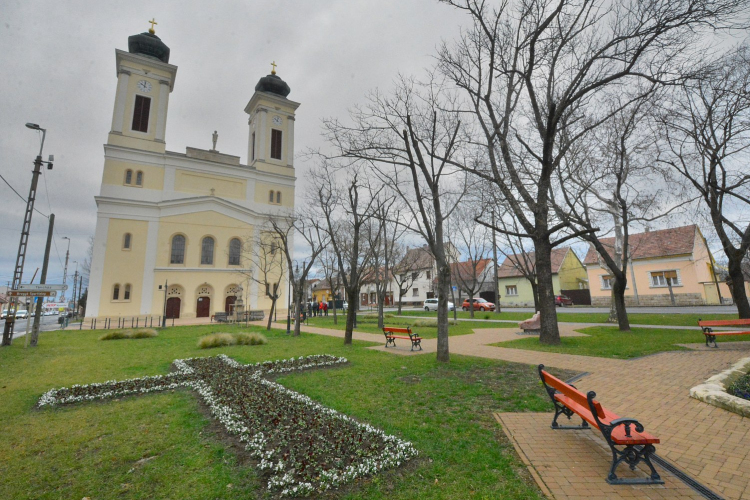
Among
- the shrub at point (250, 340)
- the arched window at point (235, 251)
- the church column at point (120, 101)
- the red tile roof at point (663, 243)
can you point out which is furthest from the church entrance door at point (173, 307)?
the red tile roof at point (663, 243)

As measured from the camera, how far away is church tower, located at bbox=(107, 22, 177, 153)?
33.8 meters

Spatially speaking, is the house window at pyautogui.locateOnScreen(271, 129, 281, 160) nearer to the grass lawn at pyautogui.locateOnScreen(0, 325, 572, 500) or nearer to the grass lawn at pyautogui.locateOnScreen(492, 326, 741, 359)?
the grass lawn at pyautogui.locateOnScreen(0, 325, 572, 500)

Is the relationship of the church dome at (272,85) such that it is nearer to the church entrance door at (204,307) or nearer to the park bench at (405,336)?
the church entrance door at (204,307)

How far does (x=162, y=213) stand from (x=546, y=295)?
115 ft

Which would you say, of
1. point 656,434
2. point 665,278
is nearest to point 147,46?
point 656,434

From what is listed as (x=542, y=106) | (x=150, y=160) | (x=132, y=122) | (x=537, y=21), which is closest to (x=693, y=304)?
(x=542, y=106)

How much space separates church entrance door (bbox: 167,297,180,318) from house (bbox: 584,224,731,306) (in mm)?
39084

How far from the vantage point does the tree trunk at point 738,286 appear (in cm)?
1355

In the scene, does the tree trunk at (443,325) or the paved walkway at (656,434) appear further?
the tree trunk at (443,325)

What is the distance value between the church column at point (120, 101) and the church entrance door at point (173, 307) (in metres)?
17.1

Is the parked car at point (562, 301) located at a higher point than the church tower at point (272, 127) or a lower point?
lower

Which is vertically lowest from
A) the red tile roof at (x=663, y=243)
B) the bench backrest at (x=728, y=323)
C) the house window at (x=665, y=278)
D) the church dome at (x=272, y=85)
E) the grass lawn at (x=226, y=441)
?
the grass lawn at (x=226, y=441)

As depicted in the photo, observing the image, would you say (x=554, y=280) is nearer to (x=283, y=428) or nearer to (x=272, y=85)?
(x=272, y=85)

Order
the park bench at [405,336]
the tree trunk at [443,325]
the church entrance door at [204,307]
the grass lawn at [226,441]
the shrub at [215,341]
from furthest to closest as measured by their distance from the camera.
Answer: the church entrance door at [204,307] → the shrub at [215,341] → the park bench at [405,336] → the tree trunk at [443,325] → the grass lawn at [226,441]
